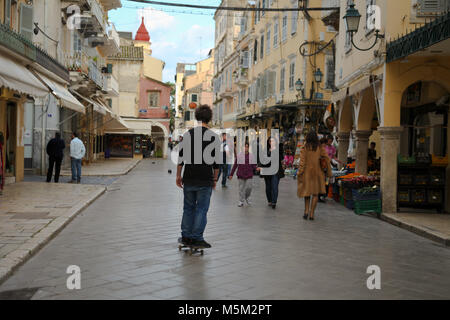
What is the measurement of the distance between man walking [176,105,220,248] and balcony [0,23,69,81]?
674 centimetres

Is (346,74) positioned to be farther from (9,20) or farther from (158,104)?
(158,104)

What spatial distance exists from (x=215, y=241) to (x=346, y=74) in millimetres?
11167

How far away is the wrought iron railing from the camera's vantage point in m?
9.91

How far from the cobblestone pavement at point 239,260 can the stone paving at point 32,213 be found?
18 cm

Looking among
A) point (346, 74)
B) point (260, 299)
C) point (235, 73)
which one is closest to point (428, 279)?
point (260, 299)

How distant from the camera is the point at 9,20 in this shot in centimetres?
1725

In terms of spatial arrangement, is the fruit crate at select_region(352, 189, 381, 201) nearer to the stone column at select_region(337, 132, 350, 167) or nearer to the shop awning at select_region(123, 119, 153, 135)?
the stone column at select_region(337, 132, 350, 167)

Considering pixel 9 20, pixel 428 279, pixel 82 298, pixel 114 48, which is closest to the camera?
pixel 82 298

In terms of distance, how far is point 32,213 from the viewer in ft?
35.2

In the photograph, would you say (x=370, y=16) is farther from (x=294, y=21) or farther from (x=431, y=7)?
(x=294, y=21)

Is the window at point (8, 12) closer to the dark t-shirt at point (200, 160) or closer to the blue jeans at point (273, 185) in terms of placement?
the blue jeans at point (273, 185)

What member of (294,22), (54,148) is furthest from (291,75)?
(54,148)

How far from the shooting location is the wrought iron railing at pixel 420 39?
991 cm

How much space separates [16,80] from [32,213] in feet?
10.2
